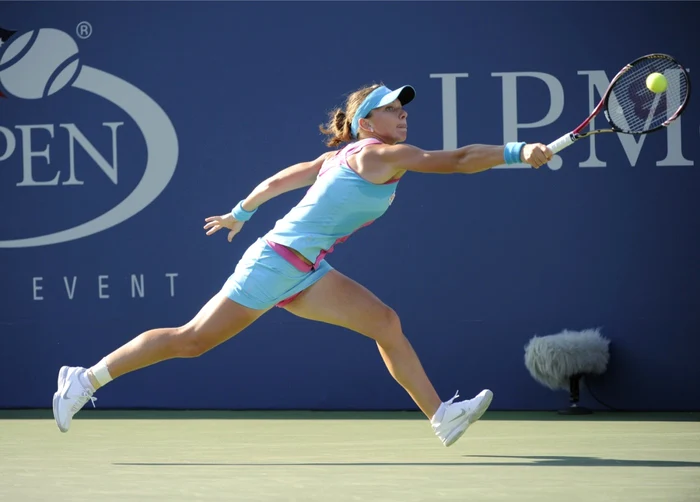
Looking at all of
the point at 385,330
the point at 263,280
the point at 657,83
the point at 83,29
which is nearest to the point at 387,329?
the point at 385,330

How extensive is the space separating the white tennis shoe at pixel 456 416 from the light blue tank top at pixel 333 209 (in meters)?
0.76

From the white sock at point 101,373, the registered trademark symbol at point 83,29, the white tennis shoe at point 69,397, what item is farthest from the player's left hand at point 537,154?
the registered trademark symbol at point 83,29

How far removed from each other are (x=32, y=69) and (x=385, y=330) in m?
3.19

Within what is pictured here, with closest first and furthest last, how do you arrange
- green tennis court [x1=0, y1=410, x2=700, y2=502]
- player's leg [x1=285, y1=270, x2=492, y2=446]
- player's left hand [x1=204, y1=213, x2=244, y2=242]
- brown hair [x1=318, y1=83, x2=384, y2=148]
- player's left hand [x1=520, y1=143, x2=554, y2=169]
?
1. green tennis court [x1=0, y1=410, x2=700, y2=502]
2. player's left hand [x1=520, y1=143, x2=554, y2=169]
3. player's leg [x1=285, y1=270, x2=492, y2=446]
4. brown hair [x1=318, y1=83, x2=384, y2=148]
5. player's left hand [x1=204, y1=213, x2=244, y2=242]

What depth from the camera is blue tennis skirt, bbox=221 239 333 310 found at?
15.4 feet

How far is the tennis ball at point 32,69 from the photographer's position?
7.00m

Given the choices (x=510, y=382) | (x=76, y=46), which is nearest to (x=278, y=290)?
(x=510, y=382)

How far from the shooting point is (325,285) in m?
4.80

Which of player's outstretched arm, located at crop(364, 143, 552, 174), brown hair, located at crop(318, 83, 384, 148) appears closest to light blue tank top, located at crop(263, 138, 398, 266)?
Result: player's outstretched arm, located at crop(364, 143, 552, 174)

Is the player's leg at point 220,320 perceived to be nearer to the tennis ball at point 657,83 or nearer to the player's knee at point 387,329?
the player's knee at point 387,329

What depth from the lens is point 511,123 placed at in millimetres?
6684

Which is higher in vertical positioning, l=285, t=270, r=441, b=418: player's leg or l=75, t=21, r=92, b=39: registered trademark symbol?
l=75, t=21, r=92, b=39: registered trademark symbol

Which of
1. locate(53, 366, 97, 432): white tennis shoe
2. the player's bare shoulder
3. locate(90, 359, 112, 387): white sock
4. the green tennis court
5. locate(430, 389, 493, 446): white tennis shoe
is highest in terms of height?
the player's bare shoulder

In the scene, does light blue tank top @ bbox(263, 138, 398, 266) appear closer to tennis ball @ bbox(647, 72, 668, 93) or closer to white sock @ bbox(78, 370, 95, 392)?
white sock @ bbox(78, 370, 95, 392)
